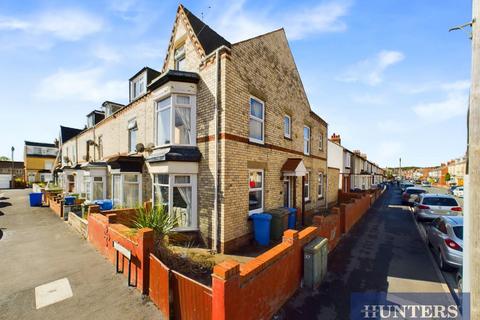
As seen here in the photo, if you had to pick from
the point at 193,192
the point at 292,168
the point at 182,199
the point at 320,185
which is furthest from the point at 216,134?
the point at 320,185

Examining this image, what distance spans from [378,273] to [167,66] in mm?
12112

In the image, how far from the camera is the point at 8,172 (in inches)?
1908

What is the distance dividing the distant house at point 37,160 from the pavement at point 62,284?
4607cm

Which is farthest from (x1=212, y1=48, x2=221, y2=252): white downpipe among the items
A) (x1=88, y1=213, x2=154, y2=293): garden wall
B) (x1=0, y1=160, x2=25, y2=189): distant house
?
(x1=0, y1=160, x2=25, y2=189): distant house

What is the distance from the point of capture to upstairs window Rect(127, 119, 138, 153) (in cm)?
1261

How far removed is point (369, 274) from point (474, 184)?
496cm

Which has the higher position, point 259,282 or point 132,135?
→ point 132,135

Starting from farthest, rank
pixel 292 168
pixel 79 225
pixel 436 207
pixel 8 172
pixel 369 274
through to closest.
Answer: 1. pixel 8 172
2. pixel 436 207
3. pixel 292 168
4. pixel 79 225
5. pixel 369 274

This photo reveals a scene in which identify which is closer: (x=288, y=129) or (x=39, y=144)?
(x=288, y=129)

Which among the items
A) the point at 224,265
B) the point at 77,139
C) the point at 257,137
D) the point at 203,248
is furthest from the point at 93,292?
the point at 77,139

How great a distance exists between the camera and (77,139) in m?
23.9

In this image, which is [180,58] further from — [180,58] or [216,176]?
[216,176]

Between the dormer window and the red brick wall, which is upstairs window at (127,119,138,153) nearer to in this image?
the dormer window

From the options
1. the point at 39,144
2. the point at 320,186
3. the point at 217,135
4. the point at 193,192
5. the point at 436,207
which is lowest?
the point at 436,207
